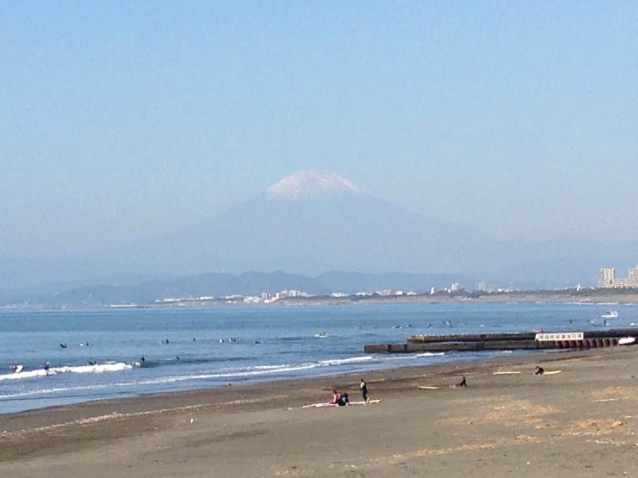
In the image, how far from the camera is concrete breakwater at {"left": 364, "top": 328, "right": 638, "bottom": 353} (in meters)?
83.1

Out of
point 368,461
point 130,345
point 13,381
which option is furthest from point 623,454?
point 130,345

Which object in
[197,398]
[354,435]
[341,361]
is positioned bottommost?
[341,361]

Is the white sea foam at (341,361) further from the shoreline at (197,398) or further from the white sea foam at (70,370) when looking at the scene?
the white sea foam at (70,370)

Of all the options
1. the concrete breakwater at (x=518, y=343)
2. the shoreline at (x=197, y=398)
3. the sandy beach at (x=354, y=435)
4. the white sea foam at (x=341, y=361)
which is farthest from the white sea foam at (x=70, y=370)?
the sandy beach at (x=354, y=435)

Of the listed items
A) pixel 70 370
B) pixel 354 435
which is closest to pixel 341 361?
pixel 70 370

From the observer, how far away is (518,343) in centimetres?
8650

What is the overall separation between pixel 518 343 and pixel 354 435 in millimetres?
64434

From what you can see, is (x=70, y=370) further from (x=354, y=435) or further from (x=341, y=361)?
(x=354, y=435)

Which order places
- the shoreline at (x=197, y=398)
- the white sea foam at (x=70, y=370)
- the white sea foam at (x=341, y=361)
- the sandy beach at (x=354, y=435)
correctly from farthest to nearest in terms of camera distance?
the white sea foam at (x=341, y=361) → the white sea foam at (x=70, y=370) → the shoreline at (x=197, y=398) → the sandy beach at (x=354, y=435)

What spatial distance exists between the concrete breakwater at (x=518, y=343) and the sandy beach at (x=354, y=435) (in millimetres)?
42672

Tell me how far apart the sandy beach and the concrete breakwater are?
42672 mm

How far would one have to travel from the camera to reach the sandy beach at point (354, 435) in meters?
18.3

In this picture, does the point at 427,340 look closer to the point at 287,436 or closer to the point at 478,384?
the point at 478,384

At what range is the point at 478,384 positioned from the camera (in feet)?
137
